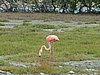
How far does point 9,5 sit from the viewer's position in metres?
65.4

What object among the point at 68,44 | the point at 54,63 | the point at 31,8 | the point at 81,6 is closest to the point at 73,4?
the point at 81,6

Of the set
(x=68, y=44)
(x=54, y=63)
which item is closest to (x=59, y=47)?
(x=68, y=44)

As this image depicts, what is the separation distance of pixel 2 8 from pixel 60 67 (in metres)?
53.4

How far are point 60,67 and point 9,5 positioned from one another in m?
53.0

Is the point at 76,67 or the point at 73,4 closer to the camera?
the point at 76,67

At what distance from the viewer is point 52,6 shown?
64.6 meters

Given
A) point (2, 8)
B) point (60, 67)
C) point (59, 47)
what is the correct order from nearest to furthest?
1. point (60, 67)
2. point (59, 47)
3. point (2, 8)

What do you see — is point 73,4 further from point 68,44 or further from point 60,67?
point 60,67

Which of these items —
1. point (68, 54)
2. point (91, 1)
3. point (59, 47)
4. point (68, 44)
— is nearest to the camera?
point (68, 54)

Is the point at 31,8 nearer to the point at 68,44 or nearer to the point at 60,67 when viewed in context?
the point at 68,44

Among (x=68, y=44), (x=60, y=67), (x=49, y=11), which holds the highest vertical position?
(x=60, y=67)

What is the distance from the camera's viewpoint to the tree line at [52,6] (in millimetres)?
62531

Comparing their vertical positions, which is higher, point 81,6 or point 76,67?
point 76,67

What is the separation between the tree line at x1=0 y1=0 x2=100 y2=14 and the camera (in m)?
62.5
